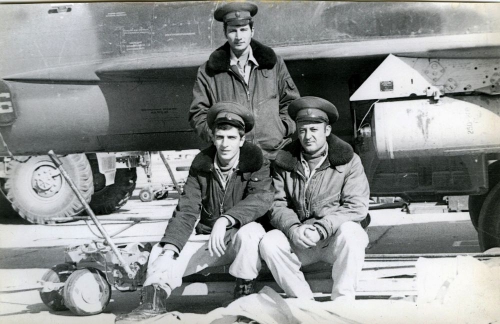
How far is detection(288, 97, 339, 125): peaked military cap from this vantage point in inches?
147

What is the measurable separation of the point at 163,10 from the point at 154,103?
0.72m

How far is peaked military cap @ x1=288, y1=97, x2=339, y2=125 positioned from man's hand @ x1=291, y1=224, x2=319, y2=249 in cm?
74

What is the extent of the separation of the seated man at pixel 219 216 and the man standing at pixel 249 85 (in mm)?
119

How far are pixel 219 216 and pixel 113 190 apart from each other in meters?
1.57

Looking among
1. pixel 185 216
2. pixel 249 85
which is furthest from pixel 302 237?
pixel 249 85

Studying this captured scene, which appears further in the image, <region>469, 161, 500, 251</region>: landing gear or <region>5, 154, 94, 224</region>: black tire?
<region>5, 154, 94, 224</region>: black tire

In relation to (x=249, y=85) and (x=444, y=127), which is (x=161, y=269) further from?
(x=444, y=127)

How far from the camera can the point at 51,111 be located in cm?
447

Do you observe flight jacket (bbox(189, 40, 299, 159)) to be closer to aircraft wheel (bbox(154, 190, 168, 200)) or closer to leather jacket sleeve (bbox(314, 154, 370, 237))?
leather jacket sleeve (bbox(314, 154, 370, 237))

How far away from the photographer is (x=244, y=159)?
3703 millimetres

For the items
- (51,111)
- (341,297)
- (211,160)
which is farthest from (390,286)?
(51,111)

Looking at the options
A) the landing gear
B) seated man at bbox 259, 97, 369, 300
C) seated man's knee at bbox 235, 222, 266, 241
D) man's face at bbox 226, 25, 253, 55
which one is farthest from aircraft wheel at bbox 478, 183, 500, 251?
man's face at bbox 226, 25, 253, 55

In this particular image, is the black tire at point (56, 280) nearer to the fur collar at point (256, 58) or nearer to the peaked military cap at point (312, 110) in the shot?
the fur collar at point (256, 58)

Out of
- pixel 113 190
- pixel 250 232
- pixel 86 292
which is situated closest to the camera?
pixel 250 232
